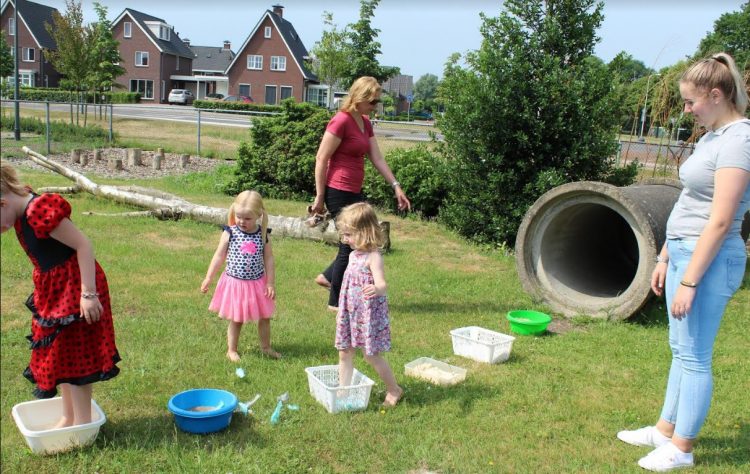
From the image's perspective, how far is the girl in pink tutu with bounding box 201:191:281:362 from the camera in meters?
4.73

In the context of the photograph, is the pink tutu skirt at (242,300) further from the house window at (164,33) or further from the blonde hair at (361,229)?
the house window at (164,33)

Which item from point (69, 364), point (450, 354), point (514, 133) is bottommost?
point (450, 354)

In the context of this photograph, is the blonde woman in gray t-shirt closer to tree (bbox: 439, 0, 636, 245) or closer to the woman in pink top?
the woman in pink top

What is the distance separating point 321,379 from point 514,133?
5.85m

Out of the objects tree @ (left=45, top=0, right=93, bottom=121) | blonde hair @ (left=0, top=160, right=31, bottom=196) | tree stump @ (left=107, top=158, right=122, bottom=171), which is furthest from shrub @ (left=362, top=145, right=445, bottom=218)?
tree @ (left=45, top=0, right=93, bottom=121)

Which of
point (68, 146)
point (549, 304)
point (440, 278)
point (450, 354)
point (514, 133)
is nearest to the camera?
point (450, 354)

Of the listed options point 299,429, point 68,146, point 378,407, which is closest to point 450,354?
point 378,407

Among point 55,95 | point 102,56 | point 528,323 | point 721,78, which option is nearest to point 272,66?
point 55,95

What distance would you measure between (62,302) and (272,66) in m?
55.1

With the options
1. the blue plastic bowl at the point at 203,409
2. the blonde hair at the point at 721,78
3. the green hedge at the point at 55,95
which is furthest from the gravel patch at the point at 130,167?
the green hedge at the point at 55,95

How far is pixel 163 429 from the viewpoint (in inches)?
146

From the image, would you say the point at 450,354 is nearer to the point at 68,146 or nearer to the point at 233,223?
the point at 233,223

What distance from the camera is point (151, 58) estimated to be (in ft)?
176

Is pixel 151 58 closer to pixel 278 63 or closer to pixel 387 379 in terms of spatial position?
pixel 278 63
